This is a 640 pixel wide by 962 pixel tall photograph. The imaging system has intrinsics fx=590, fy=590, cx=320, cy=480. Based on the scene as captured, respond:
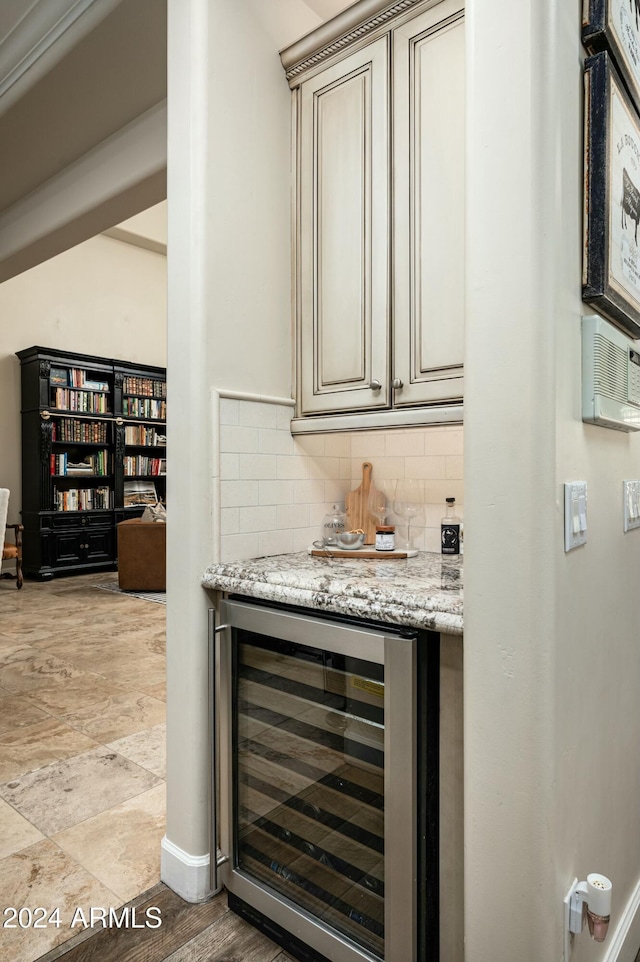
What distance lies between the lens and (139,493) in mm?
7398

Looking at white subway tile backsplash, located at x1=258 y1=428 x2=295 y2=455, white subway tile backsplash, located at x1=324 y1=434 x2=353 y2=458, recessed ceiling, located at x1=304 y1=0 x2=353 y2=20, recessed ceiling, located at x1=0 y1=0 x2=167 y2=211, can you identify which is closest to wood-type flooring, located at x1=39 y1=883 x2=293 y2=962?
white subway tile backsplash, located at x1=258 y1=428 x2=295 y2=455

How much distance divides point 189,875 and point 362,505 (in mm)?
1234

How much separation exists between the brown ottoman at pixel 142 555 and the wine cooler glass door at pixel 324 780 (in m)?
4.14

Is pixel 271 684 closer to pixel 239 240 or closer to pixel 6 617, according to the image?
pixel 239 240

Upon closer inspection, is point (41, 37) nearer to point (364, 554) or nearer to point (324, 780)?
point (364, 554)

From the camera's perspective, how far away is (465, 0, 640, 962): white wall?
0.96 m

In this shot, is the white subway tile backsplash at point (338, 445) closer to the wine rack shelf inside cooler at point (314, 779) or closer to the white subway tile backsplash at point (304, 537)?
the white subway tile backsplash at point (304, 537)

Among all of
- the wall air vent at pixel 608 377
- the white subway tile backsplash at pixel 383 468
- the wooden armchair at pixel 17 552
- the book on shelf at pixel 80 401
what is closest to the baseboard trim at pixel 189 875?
the white subway tile backsplash at pixel 383 468

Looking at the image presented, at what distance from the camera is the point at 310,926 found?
1.41 m

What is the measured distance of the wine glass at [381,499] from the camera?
2102mm

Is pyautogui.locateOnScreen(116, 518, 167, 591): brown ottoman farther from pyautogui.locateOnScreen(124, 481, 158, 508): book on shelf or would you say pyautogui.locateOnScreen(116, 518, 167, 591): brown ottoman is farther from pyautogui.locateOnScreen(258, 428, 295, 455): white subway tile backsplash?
pyautogui.locateOnScreen(258, 428, 295, 455): white subway tile backsplash

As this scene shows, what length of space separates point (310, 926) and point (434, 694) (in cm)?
70

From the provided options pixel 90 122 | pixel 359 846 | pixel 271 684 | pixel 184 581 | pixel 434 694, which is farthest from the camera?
pixel 90 122

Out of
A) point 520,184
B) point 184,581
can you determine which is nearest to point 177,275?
point 184,581
